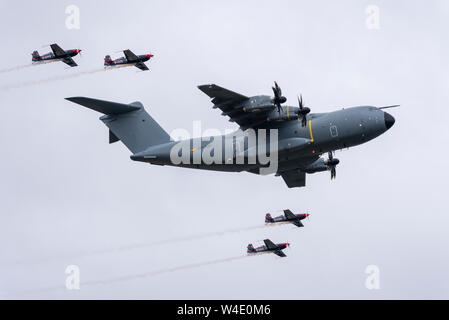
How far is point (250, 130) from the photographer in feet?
103

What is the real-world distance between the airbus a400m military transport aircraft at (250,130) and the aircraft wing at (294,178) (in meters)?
1.59

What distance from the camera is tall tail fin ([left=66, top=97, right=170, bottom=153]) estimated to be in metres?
32.8

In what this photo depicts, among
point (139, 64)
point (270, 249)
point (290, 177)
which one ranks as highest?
point (139, 64)

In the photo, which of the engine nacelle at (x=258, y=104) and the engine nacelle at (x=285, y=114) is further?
the engine nacelle at (x=285, y=114)

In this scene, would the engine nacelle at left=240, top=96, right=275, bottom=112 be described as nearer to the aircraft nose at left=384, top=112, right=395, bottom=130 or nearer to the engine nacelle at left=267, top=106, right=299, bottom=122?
the engine nacelle at left=267, top=106, right=299, bottom=122

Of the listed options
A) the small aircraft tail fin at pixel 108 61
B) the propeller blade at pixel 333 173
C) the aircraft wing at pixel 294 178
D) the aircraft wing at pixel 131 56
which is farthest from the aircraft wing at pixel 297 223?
the small aircraft tail fin at pixel 108 61

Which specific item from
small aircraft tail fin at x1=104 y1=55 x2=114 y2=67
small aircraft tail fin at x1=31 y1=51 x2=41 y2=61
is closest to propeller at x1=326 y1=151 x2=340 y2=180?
small aircraft tail fin at x1=104 y1=55 x2=114 y2=67

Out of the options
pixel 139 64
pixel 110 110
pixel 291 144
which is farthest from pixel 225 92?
pixel 139 64

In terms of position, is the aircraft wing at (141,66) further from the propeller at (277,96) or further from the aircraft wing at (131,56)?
the propeller at (277,96)

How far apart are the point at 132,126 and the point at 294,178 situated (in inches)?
338

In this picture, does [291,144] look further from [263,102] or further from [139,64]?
[139,64]

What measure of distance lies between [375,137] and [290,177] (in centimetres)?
607

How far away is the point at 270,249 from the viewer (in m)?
42.4

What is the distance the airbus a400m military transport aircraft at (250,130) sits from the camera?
30000mm
